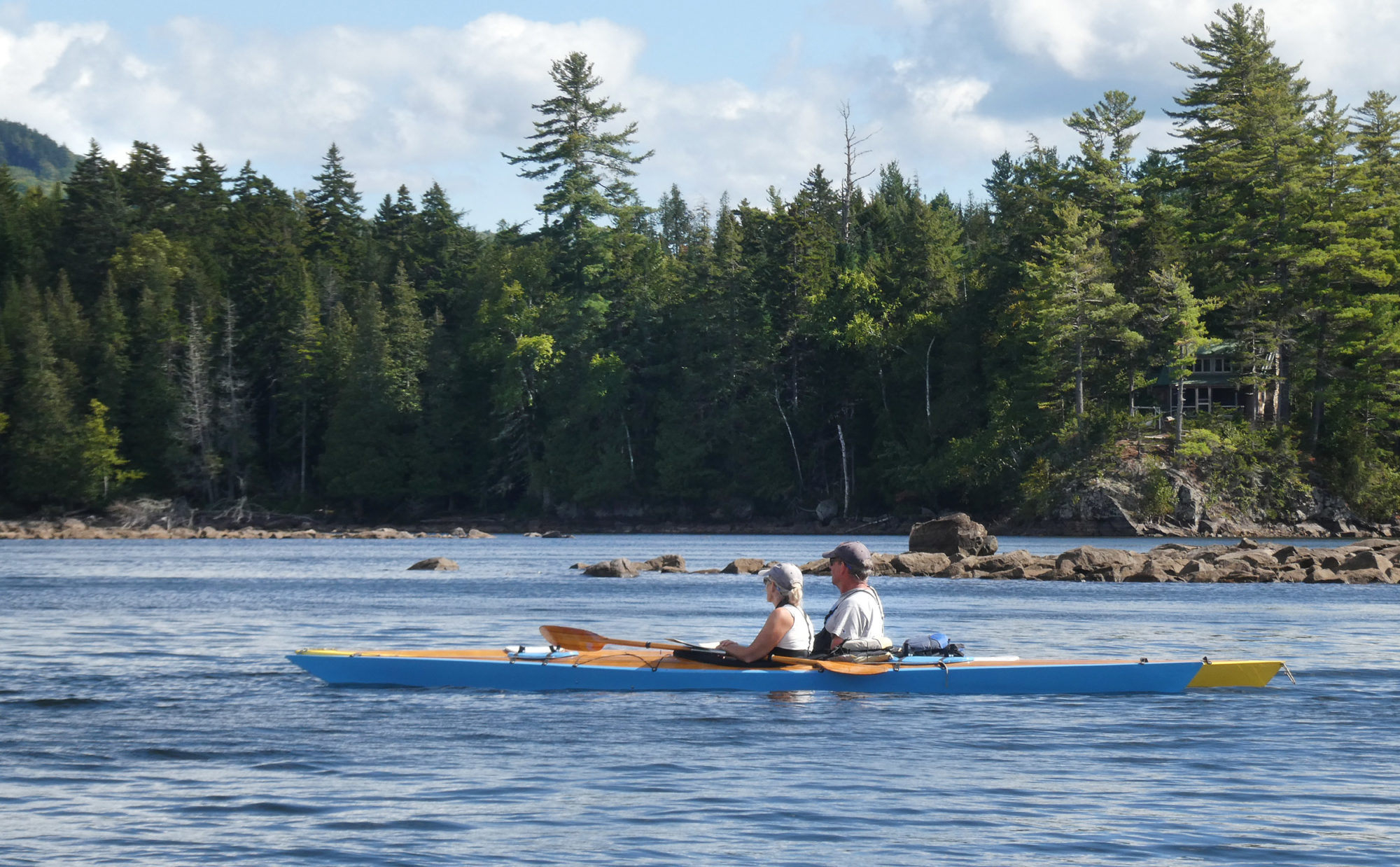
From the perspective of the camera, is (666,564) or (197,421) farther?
(197,421)

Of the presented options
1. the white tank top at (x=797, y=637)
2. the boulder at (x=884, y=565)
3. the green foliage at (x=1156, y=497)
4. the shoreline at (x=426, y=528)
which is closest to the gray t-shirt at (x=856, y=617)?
the white tank top at (x=797, y=637)

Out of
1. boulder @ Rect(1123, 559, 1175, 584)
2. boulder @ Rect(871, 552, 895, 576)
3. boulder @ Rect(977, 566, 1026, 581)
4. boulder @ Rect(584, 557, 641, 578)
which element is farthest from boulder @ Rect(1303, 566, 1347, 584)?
boulder @ Rect(584, 557, 641, 578)

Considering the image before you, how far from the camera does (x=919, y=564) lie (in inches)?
1467

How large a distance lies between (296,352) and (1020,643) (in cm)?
6818

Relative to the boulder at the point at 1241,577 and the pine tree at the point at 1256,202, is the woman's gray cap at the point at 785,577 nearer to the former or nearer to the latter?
the boulder at the point at 1241,577

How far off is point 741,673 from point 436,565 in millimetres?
27717

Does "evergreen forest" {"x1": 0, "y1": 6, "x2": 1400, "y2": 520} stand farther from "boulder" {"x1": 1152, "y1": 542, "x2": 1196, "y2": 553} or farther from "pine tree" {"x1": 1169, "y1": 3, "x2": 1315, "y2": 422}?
"boulder" {"x1": 1152, "y1": 542, "x2": 1196, "y2": 553}

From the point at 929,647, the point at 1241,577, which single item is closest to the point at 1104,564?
the point at 1241,577

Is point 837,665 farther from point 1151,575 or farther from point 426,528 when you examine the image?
point 426,528

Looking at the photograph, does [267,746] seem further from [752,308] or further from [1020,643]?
[752,308]

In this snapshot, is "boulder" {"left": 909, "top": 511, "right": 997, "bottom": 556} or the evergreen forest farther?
the evergreen forest

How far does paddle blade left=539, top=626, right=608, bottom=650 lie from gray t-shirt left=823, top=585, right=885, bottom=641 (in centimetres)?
260

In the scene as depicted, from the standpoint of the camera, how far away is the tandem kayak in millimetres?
14430

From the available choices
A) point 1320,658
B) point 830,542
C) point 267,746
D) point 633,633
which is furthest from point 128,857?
point 830,542
